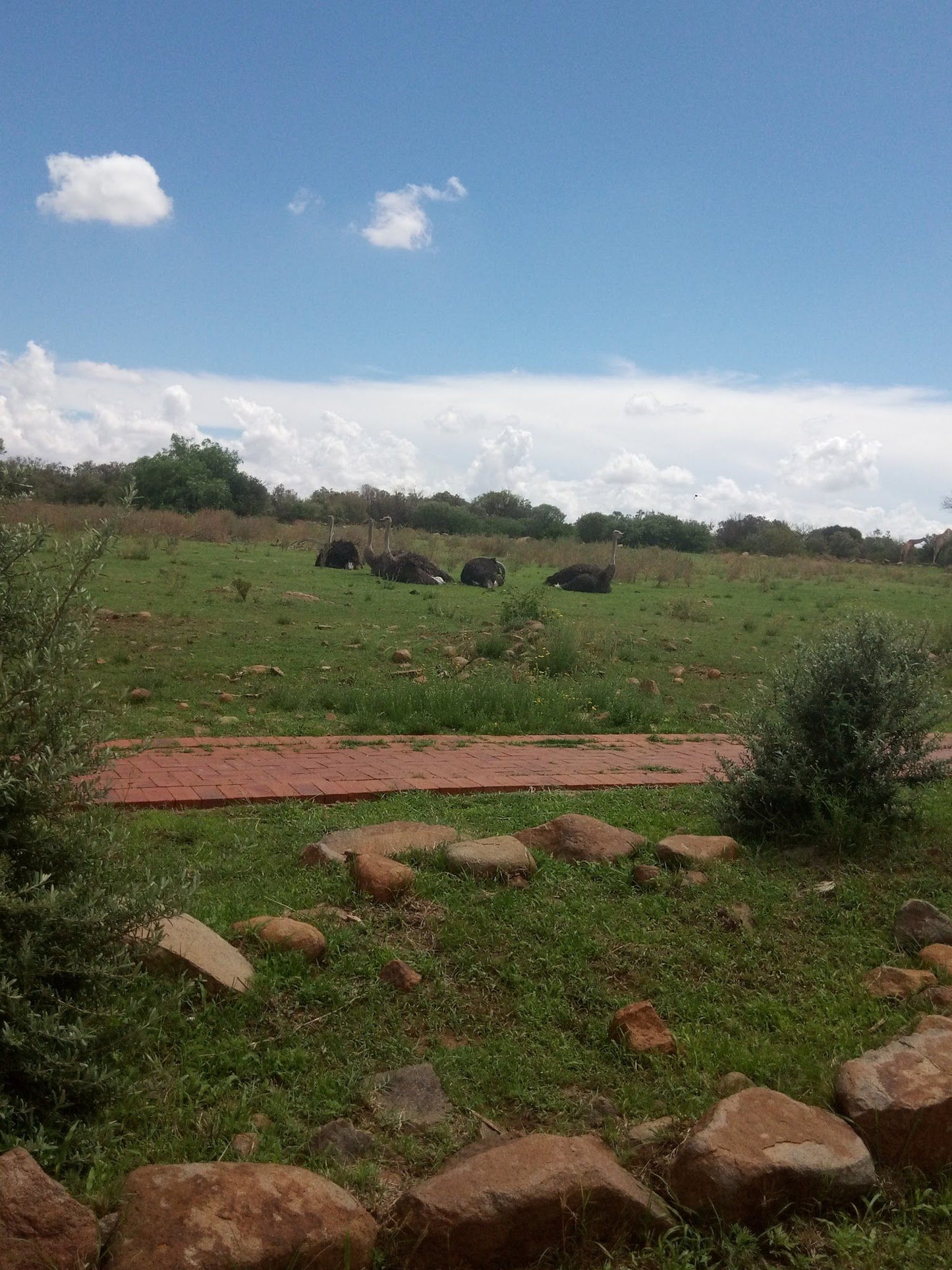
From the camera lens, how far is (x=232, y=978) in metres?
3.35

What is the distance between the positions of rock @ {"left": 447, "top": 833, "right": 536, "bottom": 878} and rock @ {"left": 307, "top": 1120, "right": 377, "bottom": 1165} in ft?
5.43

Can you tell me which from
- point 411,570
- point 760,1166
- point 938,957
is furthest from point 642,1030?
point 411,570

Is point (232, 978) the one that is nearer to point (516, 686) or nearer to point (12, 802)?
point (12, 802)

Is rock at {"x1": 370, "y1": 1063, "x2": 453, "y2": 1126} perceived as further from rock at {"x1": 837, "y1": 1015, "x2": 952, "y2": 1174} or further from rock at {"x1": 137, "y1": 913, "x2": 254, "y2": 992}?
rock at {"x1": 837, "y1": 1015, "x2": 952, "y2": 1174}

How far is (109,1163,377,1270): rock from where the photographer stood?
7.43 ft

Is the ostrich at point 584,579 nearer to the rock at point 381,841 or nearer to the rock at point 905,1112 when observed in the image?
the rock at point 381,841

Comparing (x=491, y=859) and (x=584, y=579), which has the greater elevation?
(x=584, y=579)

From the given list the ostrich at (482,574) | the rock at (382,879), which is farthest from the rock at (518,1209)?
the ostrich at (482,574)

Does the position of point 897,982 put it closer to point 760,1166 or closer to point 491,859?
point 760,1166

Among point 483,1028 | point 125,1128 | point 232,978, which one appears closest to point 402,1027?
point 483,1028

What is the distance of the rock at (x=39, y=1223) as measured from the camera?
2160 mm

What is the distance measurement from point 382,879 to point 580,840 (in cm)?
106

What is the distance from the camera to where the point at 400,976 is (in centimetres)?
353

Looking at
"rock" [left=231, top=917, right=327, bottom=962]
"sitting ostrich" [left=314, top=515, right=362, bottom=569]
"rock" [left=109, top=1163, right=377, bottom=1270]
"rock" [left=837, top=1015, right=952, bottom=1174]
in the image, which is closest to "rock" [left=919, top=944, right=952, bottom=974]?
"rock" [left=837, top=1015, right=952, bottom=1174]
